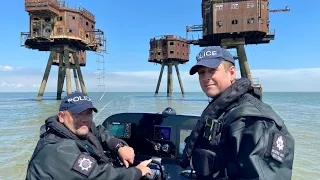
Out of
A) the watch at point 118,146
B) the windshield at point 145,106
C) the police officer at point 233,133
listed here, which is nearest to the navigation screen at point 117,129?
the watch at point 118,146

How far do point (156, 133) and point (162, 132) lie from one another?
11cm

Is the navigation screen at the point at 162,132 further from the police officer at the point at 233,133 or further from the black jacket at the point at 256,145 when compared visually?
the black jacket at the point at 256,145

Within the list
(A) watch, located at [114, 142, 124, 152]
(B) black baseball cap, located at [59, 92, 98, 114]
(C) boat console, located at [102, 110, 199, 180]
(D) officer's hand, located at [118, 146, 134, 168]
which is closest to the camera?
(B) black baseball cap, located at [59, 92, 98, 114]

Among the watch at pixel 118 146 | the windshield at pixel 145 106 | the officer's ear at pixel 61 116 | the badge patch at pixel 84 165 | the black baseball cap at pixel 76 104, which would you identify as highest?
the black baseball cap at pixel 76 104

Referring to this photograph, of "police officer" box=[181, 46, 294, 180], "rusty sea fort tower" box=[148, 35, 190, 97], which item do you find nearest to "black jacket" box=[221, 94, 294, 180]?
"police officer" box=[181, 46, 294, 180]

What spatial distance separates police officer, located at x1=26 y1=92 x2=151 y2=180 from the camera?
85.1 inches

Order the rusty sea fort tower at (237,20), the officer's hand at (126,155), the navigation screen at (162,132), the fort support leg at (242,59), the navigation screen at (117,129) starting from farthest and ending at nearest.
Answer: the fort support leg at (242,59)
the rusty sea fort tower at (237,20)
the navigation screen at (117,129)
the navigation screen at (162,132)
the officer's hand at (126,155)

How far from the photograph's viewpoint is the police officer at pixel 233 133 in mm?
1604

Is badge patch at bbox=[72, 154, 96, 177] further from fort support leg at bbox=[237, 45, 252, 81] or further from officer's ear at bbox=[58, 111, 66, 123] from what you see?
fort support leg at bbox=[237, 45, 252, 81]

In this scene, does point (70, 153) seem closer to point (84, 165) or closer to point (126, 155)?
point (84, 165)

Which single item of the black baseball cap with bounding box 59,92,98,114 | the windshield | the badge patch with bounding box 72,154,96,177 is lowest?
the windshield

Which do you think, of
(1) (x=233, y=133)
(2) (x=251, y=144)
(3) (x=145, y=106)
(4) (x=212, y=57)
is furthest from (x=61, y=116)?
(3) (x=145, y=106)

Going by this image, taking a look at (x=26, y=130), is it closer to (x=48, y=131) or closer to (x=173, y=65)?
(x=48, y=131)

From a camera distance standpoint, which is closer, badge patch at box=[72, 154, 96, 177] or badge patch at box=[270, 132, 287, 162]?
badge patch at box=[270, 132, 287, 162]
